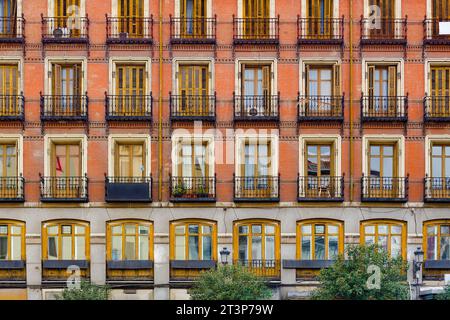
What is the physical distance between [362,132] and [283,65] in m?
3.82

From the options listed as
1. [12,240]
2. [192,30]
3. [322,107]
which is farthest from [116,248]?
[322,107]

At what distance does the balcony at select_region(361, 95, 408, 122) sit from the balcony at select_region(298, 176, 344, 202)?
2524 mm

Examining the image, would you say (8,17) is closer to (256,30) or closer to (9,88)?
(9,88)

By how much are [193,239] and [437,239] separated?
8.94 m

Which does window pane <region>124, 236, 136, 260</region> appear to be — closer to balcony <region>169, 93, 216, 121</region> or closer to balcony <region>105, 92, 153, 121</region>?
balcony <region>105, 92, 153, 121</region>

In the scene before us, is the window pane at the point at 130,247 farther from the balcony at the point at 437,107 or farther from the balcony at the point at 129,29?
the balcony at the point at 437,107

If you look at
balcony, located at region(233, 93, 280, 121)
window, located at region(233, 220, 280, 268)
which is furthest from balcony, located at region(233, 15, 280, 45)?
window, located at region(233, 220, 280, 268)

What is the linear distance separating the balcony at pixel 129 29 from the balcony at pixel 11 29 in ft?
10.4

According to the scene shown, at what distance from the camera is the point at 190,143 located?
1069 inches

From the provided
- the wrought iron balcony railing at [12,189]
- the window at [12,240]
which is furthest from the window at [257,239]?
the wrought iron balcony railing at [12,189]

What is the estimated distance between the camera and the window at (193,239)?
2686cm

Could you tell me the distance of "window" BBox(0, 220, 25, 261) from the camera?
1059 inches

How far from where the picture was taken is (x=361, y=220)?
88.7 ft
